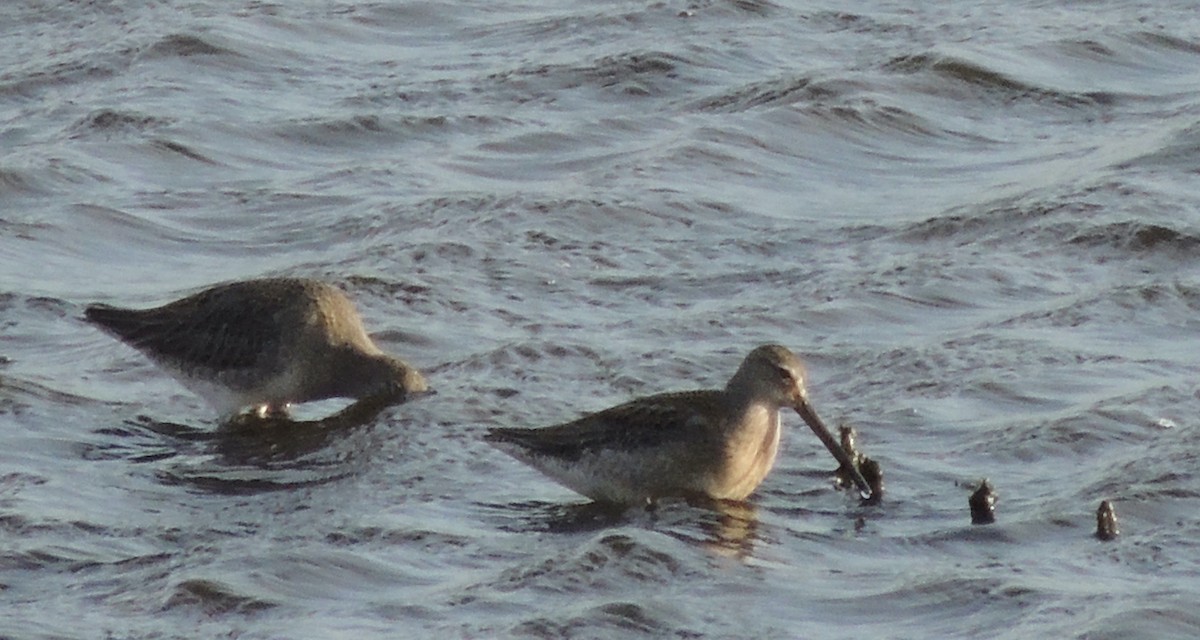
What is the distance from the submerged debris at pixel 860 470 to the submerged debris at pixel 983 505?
0.35 metres

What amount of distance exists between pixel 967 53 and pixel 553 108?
6.97 ft

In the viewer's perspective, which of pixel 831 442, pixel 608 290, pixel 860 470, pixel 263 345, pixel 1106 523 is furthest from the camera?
pixel 608 290

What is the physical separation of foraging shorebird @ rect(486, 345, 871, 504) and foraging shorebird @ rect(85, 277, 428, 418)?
123cm

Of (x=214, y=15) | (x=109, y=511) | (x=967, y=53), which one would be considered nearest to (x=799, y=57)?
(x=967, y=53)

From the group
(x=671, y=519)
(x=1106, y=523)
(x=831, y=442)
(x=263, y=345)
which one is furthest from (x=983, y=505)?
(x=263, y=345)

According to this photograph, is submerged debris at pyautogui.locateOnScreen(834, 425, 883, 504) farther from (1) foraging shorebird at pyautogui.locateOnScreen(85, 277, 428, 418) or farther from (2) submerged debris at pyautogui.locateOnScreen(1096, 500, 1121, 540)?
(1) foraging shorebird at pyautogui.locateOnScreen(85, 277, 428, 418)

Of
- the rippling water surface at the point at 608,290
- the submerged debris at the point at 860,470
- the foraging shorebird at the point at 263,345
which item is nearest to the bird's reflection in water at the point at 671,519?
the rippling water surface at the point at 608,290

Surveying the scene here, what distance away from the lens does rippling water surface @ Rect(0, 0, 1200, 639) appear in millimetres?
7254

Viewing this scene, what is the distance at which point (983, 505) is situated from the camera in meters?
7.63

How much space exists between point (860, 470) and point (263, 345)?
2.39m

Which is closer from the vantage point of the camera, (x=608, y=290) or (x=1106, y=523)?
(x=1106, y=523)

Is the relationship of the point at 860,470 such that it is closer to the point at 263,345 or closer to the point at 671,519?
the point at 671,519

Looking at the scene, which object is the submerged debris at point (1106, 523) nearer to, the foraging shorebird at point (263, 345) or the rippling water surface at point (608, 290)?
the rippling water surface at point (608, 290)

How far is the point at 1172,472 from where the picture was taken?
803 centimetres
